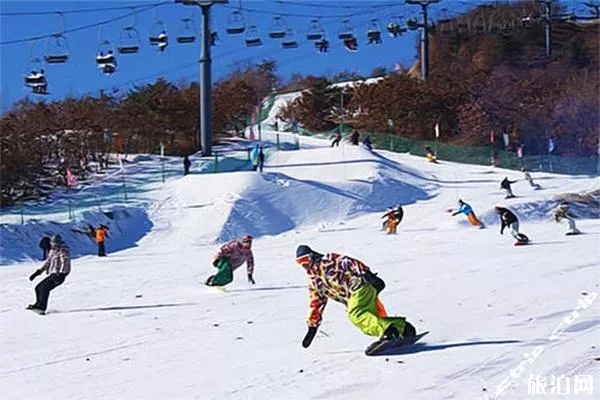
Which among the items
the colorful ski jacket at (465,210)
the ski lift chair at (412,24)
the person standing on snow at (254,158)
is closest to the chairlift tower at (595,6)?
the ski lift chair at (412,24)

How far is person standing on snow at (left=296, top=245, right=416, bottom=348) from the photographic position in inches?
477

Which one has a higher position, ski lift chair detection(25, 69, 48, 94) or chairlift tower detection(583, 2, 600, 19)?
chairlift tower detection(583, 2, 600, 19)

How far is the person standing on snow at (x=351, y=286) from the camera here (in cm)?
1212

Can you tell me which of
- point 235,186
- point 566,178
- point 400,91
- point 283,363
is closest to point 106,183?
point 235,186

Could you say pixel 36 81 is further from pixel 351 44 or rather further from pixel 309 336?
pixel 309 336

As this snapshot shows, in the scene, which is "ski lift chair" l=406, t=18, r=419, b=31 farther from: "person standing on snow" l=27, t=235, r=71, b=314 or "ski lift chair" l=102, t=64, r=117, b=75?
"person standing on snow" l=27, t=235, r=71, b=314

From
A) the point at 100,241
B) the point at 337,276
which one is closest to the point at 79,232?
the point at 100,241

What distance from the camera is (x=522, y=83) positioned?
6794 centimetres

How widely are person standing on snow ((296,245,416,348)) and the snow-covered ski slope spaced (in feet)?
1.40

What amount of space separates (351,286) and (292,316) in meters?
4.13

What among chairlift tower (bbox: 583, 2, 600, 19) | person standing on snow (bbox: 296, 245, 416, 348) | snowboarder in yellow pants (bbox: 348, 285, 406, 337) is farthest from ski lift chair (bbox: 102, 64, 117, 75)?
chairlift tower (bbox: 583, 2, 600, 19)

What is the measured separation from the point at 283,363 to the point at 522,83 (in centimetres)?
5825

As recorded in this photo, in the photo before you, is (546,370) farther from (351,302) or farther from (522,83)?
(522,83)

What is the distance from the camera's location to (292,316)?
16109mm
